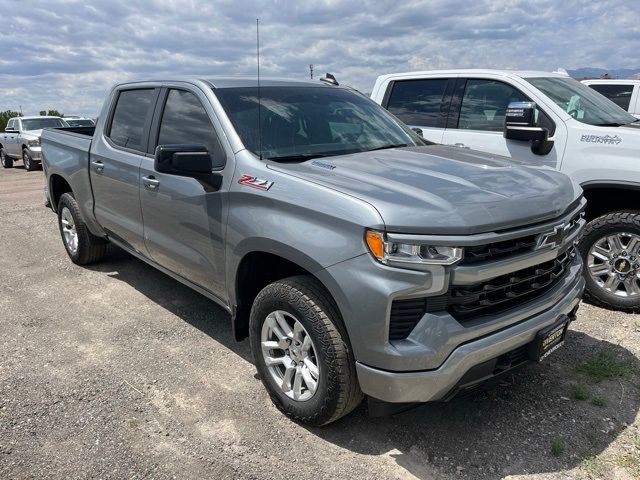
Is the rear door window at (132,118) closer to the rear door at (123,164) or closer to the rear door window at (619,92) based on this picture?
the rear door at (123,164)

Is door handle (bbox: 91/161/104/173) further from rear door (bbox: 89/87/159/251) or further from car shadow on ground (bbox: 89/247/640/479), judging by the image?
car shadow on ground (bbox: 89/247/640/479)

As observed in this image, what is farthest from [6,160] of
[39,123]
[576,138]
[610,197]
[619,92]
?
[610,197]

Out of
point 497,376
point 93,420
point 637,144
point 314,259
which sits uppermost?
point 637,144

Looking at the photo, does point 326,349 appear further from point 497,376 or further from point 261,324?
point 497,376

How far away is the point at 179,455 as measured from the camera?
9.24 feet

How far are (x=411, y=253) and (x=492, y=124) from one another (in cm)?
347

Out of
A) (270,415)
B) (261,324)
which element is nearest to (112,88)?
(261,324)

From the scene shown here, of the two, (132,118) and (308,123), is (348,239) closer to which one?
(308,123)

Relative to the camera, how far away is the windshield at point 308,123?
3385 mm

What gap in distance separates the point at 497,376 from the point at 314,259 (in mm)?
1075

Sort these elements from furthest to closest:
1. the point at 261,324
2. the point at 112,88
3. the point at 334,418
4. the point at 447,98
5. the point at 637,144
Result: the point at 447,98
the point at 112,88
the point at 637,144
the point at 261,324
the point at 334,418

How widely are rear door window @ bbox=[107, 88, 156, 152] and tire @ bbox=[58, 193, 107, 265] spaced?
4.14 feet

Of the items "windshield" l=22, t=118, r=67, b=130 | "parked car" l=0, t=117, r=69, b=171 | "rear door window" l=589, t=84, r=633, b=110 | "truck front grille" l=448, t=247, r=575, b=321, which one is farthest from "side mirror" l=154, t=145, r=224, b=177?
"windshield" l=22, t=118, r=67, b=130

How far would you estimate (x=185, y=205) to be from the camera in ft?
11.8
